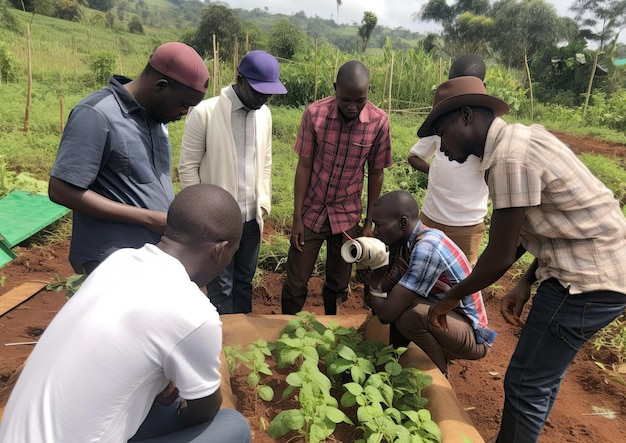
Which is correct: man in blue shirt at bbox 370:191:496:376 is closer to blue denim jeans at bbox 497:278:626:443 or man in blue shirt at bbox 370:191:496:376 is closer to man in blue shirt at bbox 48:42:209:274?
blue denim jeans at bbox 497:278:626:443

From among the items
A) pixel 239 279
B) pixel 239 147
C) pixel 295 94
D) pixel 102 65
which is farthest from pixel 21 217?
pixel 295 94

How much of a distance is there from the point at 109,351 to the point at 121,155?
94 cm

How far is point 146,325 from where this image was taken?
1.11 meters

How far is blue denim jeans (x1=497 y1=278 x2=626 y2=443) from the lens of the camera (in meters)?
1.71

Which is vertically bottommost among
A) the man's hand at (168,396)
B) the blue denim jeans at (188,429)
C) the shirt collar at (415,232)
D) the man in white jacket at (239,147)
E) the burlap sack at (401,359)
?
the burlap sack at (401,359)

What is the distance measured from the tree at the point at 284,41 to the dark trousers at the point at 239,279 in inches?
780

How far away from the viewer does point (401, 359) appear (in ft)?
7.71

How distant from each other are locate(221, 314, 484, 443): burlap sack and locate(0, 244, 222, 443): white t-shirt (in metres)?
0.82

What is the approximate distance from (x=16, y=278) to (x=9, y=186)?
1.59 metres

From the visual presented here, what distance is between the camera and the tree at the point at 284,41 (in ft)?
69.9

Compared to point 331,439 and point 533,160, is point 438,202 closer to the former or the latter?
point 533,160

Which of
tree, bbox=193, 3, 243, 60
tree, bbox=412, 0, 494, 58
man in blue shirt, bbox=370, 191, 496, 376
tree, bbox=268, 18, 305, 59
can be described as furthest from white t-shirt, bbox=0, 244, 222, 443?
tree, bbox=412, 0, 494, 58

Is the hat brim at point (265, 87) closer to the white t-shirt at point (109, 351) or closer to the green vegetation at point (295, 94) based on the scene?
the white t-shirt at point (109, 351)

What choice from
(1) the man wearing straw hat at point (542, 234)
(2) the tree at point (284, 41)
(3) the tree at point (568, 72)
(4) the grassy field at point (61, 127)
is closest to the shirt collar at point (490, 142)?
(1) the man wearing straw hat at point (542, 234)
